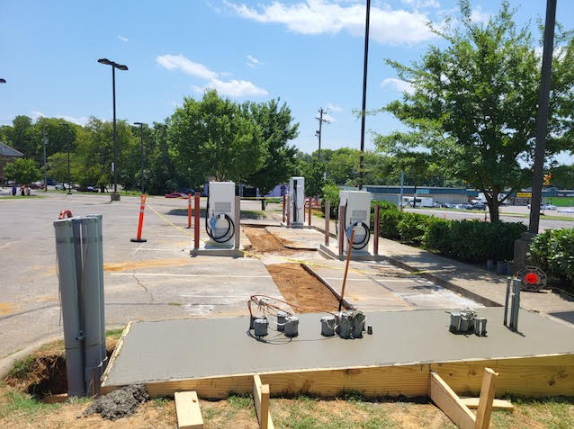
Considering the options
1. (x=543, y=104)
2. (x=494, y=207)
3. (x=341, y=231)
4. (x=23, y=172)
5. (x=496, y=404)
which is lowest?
(x=496, y=404)

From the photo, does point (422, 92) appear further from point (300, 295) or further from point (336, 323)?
point (336, 323)

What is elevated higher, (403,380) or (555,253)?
(555,253)

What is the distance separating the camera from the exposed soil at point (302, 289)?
22.3 ft

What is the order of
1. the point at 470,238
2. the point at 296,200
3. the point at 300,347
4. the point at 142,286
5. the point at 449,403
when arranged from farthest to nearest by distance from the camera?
the point at 296,200, the point at 470,238, the point at 142,286, the point at 300,347, the point at 449,403

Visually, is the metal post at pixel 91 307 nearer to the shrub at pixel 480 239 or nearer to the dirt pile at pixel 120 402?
the dirt pile at pixel 120 402

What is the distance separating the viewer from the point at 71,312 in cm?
379

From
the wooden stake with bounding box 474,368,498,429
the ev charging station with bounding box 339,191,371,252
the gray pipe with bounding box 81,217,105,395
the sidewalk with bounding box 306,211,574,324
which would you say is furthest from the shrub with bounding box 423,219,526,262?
the gray pipe with bounding box 81,217,105,395

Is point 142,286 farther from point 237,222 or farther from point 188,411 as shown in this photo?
point 188,411

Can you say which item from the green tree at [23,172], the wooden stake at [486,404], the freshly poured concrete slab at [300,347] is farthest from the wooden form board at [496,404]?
the green tree at [23,172]

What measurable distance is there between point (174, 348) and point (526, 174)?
900cm

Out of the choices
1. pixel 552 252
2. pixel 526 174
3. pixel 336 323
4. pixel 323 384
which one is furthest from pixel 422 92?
pixel 323 384

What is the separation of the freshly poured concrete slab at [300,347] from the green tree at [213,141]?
21250 millimetres

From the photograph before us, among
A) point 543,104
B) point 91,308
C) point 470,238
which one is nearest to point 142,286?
point 91,308

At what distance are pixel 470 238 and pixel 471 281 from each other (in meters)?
2.23
